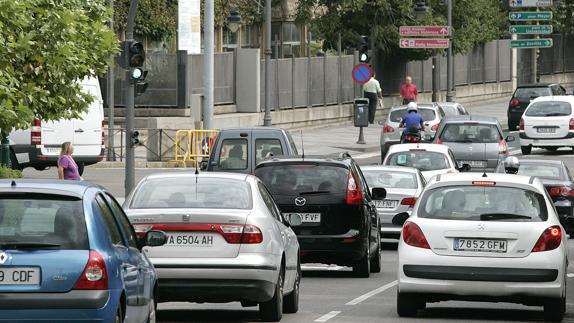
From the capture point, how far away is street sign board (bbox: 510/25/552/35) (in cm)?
6888

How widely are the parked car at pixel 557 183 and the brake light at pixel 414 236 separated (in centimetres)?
1198

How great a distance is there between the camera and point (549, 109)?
47156 millimetres

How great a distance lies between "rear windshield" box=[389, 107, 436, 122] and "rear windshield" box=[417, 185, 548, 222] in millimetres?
29213

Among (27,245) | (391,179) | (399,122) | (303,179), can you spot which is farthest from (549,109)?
(27,245)

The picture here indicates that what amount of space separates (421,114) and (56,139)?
1294cm

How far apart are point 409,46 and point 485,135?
19483 millimetres

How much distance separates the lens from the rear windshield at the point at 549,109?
154 feet

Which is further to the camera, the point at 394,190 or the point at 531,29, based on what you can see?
the point at 531,29

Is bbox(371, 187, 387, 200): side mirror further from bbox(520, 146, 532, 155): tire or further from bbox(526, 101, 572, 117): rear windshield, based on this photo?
bbox(520, 146, 532, 155): tire

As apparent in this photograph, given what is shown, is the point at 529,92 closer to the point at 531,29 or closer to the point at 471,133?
the point at 531,29

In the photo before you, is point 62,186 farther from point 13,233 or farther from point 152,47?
point 152,47

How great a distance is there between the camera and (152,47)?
56000mm

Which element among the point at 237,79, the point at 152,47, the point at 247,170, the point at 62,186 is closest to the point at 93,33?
the point at 247,170

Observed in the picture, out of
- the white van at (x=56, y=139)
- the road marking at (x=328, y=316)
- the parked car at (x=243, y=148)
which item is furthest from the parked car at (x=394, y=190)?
the white van at (x=56, y=139)
